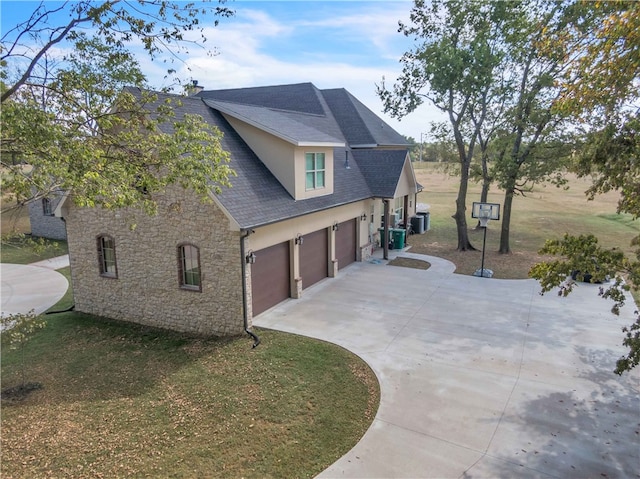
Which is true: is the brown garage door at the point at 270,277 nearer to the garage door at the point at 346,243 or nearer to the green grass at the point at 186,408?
the green grass at the point at 186,408

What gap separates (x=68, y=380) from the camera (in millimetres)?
10016

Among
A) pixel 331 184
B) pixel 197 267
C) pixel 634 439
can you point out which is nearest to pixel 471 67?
pixel 331 184

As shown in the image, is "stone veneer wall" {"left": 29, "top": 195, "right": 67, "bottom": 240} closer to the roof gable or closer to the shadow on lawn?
the roof gable

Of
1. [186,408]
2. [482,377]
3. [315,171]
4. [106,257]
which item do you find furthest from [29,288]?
[482,377]

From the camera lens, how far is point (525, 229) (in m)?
28.7

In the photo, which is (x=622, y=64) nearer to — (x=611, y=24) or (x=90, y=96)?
(x=611, y=24)

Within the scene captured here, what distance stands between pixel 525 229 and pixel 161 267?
24.6 m

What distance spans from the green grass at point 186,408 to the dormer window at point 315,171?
6077mm

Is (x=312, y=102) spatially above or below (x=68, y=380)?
above

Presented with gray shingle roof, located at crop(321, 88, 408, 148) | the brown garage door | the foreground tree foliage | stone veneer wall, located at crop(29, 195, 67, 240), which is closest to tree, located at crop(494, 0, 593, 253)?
the foreground tree foliage

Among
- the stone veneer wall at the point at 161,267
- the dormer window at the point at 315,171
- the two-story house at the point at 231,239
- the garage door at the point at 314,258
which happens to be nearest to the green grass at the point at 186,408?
the stone veneer wall at the point at 161,267

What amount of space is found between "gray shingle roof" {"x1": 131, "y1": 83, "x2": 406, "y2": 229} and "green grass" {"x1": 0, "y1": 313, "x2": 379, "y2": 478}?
3794 mm

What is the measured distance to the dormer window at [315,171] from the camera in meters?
15.3

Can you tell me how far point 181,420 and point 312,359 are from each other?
11.0 ft
